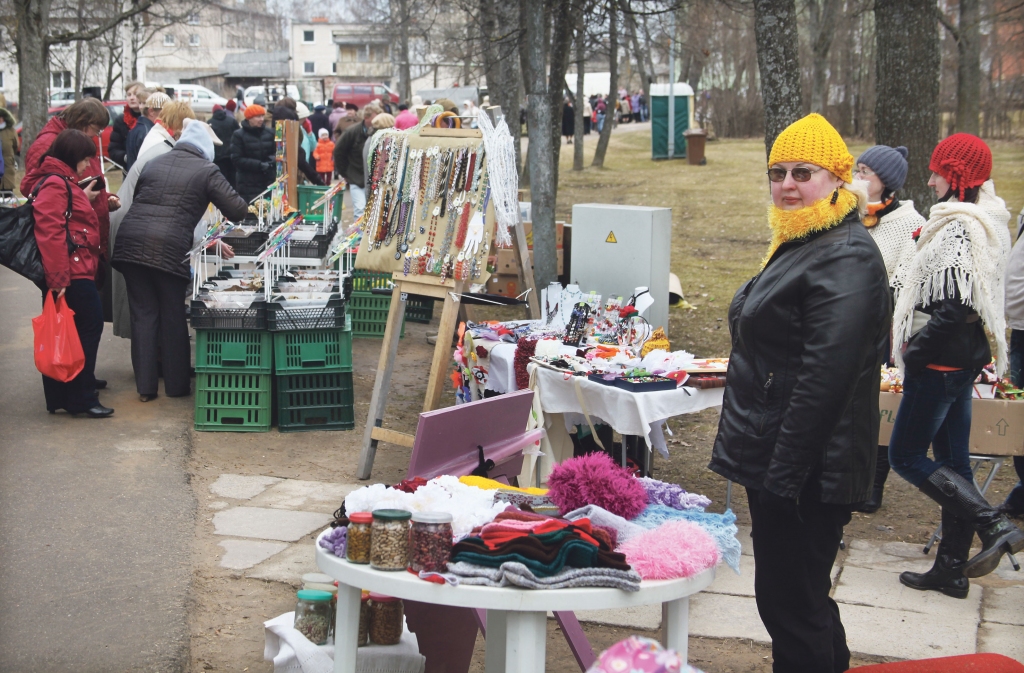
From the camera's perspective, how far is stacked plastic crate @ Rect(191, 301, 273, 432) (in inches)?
257

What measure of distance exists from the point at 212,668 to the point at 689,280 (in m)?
9.47

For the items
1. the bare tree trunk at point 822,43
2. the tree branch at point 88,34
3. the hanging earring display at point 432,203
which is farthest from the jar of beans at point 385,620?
the bare tree trunk at point 822,43

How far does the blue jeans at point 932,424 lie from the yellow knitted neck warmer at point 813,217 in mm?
1697

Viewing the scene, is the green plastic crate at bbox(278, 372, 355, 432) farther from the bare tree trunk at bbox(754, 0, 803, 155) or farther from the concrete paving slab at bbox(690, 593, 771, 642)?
the bare tree trunk at bbox(754, 0, 803, 155)

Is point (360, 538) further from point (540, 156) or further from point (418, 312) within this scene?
point (418, 312)

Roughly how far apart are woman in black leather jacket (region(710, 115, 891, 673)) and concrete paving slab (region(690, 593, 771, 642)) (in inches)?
46.3

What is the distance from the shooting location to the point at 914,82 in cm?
819

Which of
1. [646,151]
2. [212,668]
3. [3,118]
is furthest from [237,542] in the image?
[646,151]

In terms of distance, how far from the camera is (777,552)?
2816 millimetres

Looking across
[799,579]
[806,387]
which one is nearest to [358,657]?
[799,579]

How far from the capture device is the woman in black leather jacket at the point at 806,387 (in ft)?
8.78

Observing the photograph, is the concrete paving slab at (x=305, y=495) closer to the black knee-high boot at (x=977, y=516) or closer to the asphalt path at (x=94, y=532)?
the asphalt path at (x=94, y=532)

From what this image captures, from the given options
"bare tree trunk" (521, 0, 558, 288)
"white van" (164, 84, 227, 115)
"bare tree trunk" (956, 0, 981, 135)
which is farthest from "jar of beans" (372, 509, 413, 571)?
"white van" (164, 84, 227, 115)

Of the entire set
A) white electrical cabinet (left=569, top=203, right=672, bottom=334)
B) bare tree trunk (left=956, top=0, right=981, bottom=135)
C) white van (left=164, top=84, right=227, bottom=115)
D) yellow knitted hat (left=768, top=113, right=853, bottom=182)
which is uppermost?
white van (left=164, top=84, right=227, bottom=115)
